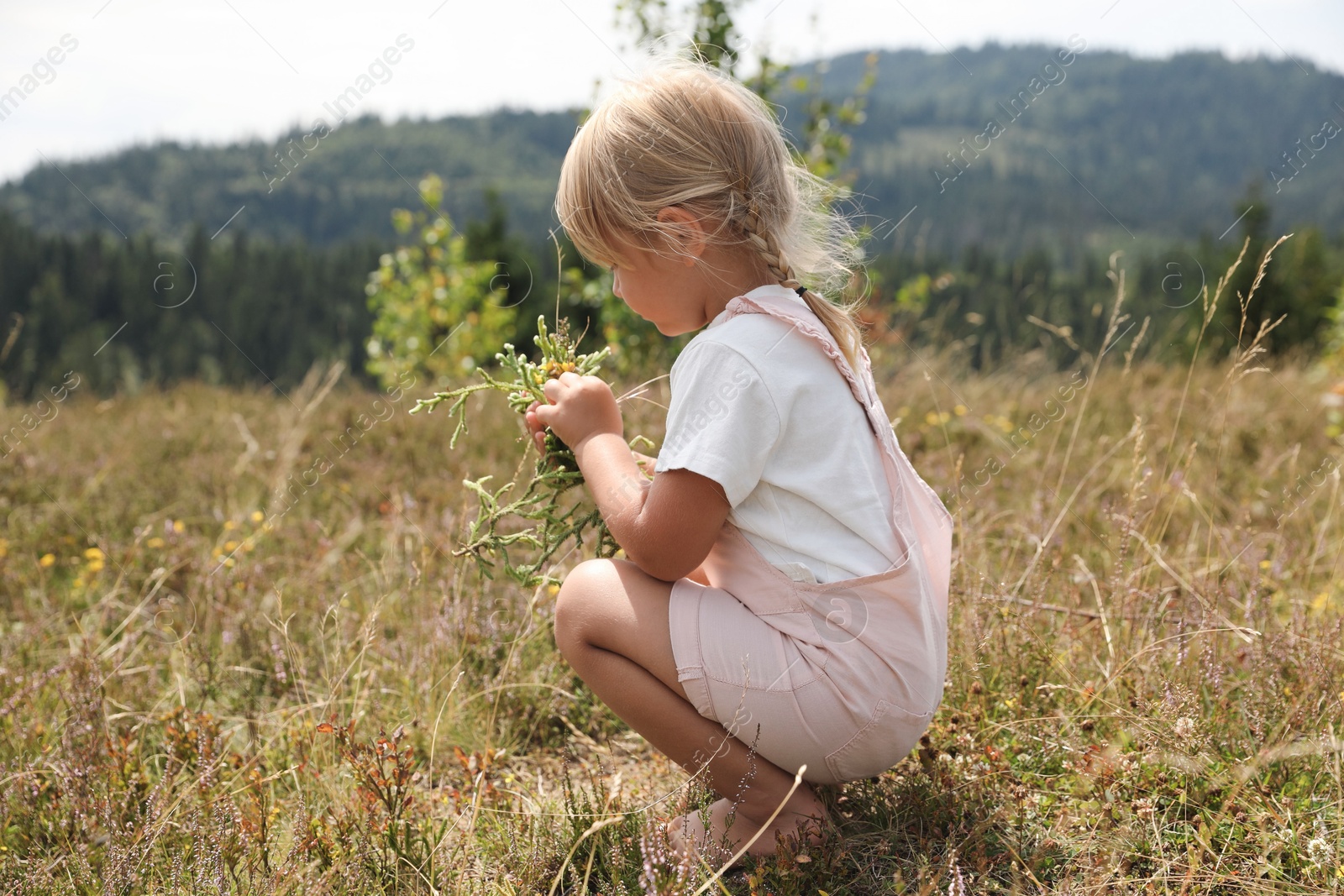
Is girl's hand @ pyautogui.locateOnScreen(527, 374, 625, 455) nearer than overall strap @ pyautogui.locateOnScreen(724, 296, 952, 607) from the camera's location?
No

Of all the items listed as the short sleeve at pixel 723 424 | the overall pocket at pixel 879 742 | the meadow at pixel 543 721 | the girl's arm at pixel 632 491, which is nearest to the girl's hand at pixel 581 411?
the girl's arm at pixel 632 491

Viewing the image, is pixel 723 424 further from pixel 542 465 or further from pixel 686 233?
pixel 542 465

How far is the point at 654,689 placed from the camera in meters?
1.70

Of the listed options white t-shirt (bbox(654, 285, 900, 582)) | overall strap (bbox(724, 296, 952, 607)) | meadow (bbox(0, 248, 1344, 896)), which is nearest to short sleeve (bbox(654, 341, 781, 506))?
white t-shirt (bbox(654, 285, 900, 582))

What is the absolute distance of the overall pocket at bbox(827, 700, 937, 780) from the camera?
1.65 meters

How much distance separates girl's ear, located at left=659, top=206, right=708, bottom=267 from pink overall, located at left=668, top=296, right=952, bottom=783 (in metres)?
0.12

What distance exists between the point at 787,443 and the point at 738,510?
0.16 metres

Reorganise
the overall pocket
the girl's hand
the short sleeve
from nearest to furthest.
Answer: the short sleeve
the overall pocket
the girl's hand

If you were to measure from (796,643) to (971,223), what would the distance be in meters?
173

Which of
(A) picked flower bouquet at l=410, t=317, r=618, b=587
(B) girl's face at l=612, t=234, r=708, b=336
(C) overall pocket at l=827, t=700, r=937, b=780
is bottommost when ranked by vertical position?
(C) overall pocket at l=827, t=700, r=937, b=780

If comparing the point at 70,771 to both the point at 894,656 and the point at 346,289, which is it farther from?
the point at 346,289

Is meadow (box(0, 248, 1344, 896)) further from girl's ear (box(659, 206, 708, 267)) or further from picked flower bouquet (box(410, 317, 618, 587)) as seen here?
girl's ear (box(659, 206, 708, 267))

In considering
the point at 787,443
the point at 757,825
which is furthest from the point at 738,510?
the point at 757,825

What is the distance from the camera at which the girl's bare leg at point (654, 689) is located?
1676 millimetres
